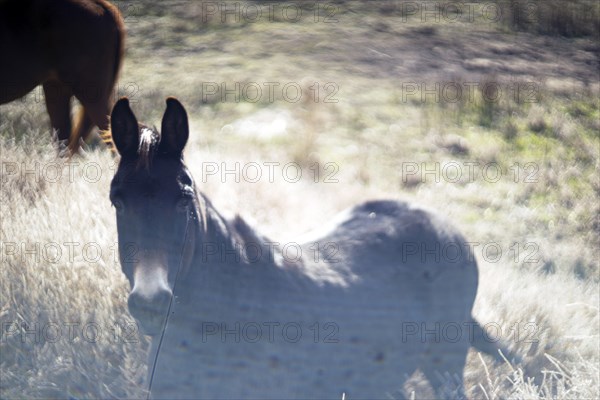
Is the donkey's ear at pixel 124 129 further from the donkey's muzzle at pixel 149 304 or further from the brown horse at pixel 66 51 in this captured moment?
the brown horse at pixel 66 51

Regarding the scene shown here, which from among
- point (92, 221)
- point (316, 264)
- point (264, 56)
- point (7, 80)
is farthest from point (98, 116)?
point (264, 56)

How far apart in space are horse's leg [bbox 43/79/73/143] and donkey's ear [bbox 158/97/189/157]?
213 centimetres

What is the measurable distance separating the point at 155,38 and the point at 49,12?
8.20ft

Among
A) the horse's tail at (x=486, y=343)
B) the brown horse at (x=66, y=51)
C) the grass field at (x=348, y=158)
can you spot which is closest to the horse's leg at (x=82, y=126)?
the brown horse at (x=66, y=51)

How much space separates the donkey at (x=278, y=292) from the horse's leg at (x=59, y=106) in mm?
2030

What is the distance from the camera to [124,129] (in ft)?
6.93

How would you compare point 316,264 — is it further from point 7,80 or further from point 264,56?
point 264,56

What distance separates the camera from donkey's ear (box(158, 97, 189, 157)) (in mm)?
2105

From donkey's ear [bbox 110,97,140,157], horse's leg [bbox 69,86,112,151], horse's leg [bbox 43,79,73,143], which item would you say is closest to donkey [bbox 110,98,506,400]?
donkey's ear [bbox 110,97,140,157]

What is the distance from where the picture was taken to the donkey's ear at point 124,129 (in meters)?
2.11

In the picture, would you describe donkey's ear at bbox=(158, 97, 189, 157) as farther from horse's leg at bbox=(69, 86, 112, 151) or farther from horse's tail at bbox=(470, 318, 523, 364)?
horse's leg at bbox=(69, 86, 112, 151)

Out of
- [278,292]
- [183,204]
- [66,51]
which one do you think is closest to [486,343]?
[278,292]

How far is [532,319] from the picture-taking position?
321 cm

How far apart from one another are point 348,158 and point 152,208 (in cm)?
353
